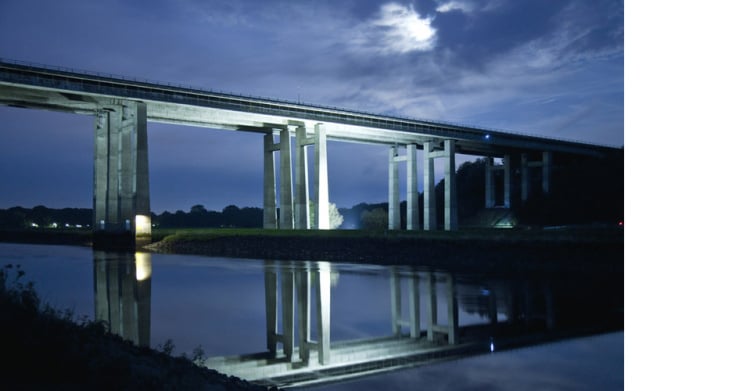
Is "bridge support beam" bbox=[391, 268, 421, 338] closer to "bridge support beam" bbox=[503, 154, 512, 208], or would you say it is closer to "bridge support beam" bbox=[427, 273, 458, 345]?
"bridge support beam" bbox=[427, 273, 458, 345]

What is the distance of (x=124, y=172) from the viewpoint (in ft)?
160

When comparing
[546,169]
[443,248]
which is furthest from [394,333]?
[546,169]

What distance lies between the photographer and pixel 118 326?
41.5 ft

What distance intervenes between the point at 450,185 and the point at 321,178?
17.9 meters

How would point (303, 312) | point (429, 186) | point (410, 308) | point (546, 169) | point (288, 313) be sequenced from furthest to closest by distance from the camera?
point (546, 169) → point (429, 186) → point (410, 308) → point (303, 312) → point (288, 313)

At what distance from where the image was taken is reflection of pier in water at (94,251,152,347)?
1231 centimetres

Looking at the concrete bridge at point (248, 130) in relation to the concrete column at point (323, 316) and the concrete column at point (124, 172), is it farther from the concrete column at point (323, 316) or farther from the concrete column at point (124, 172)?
the concrete column at point (323, 316)

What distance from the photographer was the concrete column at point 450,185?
2672 inches

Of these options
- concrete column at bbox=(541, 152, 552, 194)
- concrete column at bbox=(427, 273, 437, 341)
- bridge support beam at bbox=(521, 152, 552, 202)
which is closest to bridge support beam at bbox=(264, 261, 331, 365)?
concrete column at bbox=(427, 273, 437, 341)

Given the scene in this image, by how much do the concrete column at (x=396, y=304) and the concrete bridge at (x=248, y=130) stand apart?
3182 cm

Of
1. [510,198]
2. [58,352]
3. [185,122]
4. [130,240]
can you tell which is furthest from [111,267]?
[510,198]

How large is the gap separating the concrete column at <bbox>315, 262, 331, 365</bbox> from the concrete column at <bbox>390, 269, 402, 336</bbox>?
165 cm

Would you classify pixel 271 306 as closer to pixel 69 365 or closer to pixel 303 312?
pixel 303 312
